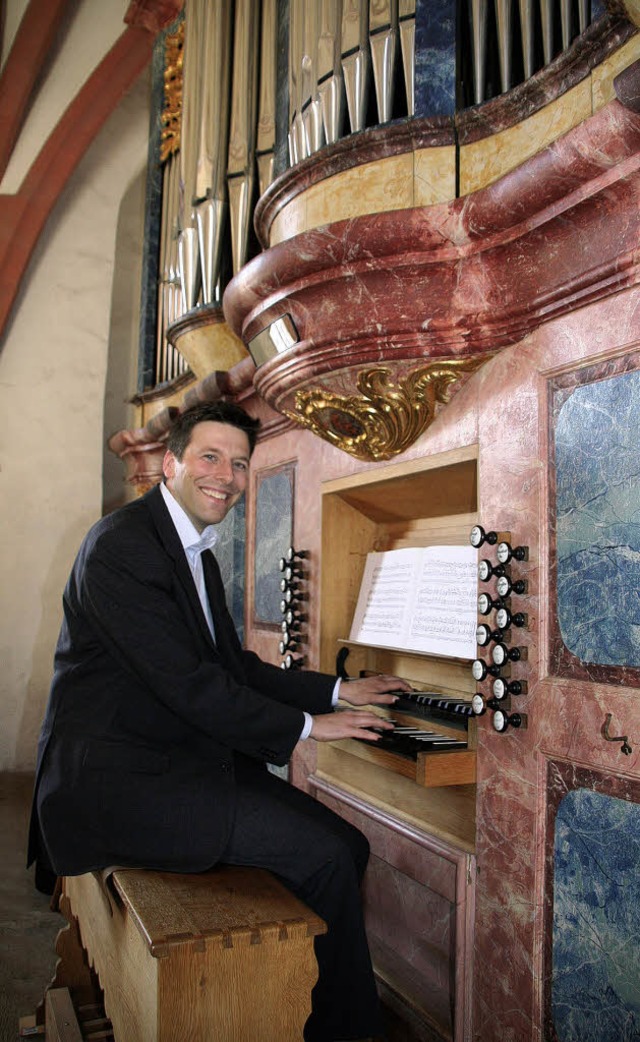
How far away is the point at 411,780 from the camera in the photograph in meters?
2.98

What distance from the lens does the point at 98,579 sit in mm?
2201

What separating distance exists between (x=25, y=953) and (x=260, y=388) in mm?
2397

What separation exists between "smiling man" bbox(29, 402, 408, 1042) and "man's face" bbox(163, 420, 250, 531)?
12 cm

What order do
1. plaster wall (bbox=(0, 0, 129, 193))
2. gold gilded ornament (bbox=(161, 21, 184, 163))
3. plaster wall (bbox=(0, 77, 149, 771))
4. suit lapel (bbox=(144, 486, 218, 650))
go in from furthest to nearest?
1. plaster wall (bbox=(0, 0, 129, 193))
2. plaster wall (bbox=(0, 77, 149, 771))
3. gold gilded ornament (bbox=(161, 21, 184, 163))
4. suit lapel (bbox=(144, 486, 218, 650))

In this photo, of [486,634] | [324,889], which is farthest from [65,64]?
[324,889]

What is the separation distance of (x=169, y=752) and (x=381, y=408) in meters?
1.32

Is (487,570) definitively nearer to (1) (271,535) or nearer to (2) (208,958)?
(2) (208,958)

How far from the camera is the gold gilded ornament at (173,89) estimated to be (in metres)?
5.84

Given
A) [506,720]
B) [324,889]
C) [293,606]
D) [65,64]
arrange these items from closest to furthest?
[324,889], [506,720], [293,606], [65,64]

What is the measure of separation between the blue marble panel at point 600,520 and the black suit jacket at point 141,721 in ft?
2.61

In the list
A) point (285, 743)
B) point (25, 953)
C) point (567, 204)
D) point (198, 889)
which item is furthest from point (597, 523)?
point (25, 953)

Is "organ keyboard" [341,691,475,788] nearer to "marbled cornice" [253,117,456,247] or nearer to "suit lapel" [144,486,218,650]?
"suit lapel" [144,486,218,650]

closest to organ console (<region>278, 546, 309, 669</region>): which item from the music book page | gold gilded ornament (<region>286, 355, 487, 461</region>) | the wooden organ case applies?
the wooden organ case

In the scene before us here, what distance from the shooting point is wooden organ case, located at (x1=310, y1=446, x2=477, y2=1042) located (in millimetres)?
2455
